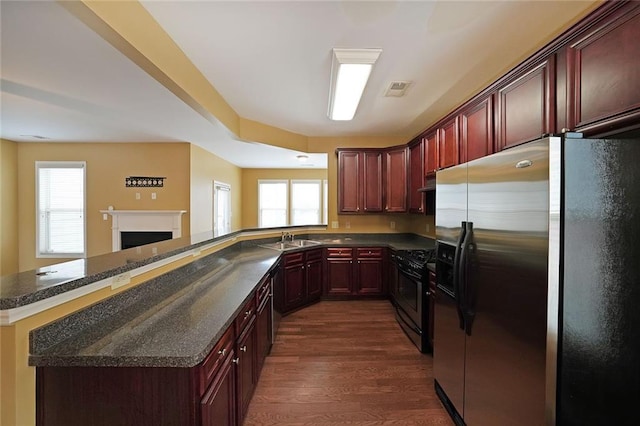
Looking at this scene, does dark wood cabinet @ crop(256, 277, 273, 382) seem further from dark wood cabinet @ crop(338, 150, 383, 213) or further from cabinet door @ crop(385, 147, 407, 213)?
cabinet door @ crop(385, 147, 407, 213)

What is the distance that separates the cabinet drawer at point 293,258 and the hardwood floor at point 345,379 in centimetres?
76

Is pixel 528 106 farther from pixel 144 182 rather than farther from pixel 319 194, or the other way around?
pixel 319 194

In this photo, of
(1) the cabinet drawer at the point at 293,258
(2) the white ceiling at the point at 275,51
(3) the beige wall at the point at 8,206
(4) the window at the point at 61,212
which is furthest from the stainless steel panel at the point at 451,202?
(3) the beige wall at the point at 8,206

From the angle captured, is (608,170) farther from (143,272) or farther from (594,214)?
(143,272)

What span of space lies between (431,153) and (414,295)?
1744 mm

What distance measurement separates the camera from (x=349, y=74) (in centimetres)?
248

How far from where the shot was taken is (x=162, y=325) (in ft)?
4.67

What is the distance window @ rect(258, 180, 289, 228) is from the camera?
799 cm

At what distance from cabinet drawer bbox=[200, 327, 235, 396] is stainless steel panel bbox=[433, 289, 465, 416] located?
1.45 metres

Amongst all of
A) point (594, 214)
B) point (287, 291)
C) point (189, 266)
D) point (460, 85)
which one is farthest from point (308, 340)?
point (460, 85)

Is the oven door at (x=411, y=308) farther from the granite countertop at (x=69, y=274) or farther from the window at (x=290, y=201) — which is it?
the window at (x=290, y=201)

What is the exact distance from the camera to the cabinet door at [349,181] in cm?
464

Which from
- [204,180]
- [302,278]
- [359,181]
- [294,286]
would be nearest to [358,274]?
[302,278]

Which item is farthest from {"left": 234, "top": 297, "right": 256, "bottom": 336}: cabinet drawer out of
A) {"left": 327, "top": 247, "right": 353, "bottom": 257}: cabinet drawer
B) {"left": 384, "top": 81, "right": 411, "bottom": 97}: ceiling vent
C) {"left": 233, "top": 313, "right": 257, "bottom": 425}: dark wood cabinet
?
{"left": 384, "top": 81, "right": 411, "bottom": 97}: ceiling vent
